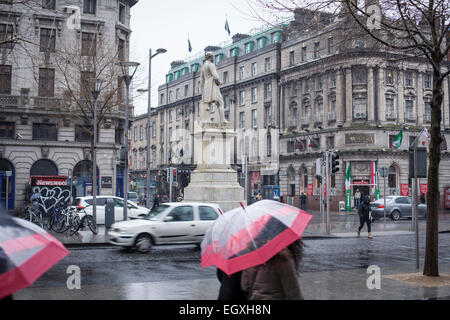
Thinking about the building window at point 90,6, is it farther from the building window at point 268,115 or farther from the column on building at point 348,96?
the building window at point 268,115

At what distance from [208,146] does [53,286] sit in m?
13.6

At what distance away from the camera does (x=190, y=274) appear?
11445mm

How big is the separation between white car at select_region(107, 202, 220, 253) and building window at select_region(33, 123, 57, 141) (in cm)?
2665

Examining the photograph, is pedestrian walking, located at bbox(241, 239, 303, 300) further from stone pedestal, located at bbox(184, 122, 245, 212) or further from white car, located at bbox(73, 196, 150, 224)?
white car, located at bbox(73, 196, 150, 224)

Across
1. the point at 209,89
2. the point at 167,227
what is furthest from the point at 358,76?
the point at 167,227

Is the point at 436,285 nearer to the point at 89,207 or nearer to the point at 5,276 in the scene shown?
the point at 5,276

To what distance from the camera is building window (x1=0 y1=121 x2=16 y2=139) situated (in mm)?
38803

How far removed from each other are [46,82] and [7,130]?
15.3ft

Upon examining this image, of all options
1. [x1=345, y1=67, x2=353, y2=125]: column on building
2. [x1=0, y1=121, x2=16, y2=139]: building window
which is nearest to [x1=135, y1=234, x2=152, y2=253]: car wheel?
[x1=0, y1=121, x2=16, y2=139]: building window

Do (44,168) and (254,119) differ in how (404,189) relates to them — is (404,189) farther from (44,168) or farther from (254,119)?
(44,168)
